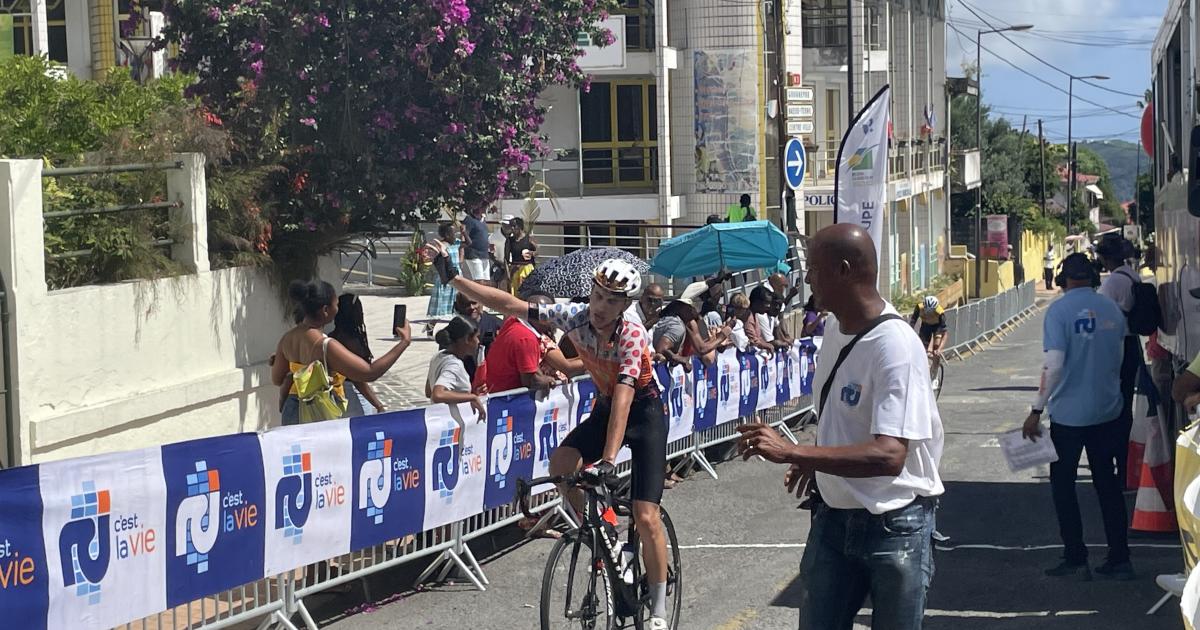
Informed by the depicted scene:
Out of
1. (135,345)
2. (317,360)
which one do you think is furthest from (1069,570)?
(135,345)

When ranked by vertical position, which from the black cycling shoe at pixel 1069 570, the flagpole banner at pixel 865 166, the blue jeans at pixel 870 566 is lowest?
the black cycling shoe at pixel 1069 570

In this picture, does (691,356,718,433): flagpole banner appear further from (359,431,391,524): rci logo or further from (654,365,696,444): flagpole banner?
(359,431,391,524): rci logo

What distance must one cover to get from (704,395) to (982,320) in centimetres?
2311

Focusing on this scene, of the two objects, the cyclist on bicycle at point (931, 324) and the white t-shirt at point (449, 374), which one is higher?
the white t-shirt at point (449, 374)

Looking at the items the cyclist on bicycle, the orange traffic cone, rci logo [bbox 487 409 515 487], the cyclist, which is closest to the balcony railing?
the cyclist on bicycle

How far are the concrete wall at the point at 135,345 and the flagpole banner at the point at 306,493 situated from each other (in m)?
3.12

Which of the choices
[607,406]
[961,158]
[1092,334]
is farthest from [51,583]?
[961,158]

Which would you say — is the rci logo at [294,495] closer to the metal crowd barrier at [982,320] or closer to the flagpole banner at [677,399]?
the flagpole banner at [677,399]

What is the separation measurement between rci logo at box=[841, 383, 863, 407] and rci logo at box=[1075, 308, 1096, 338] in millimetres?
4687

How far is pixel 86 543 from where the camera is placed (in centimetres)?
680

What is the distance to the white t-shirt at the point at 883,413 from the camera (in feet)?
16.0

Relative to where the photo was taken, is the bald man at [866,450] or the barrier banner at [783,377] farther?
the barrier banner at [783,377]

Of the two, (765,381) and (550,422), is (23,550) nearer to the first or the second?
(550,422)

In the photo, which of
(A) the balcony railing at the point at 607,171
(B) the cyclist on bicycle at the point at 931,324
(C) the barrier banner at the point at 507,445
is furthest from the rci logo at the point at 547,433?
(A) the balcony railing at the point at 607,171
